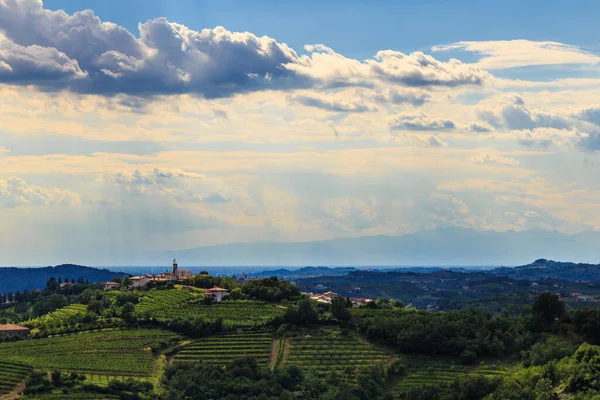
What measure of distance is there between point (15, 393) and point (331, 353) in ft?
106

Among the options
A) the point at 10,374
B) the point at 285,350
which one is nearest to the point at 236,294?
the point at 285,350

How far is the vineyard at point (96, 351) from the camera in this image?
88125 millimetres

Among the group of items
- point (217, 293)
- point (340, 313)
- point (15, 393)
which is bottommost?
point (15, 393)

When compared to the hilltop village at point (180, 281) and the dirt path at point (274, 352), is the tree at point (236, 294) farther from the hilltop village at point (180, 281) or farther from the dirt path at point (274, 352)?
the dirt path at point (274, 352)

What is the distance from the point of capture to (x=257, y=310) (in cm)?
11175

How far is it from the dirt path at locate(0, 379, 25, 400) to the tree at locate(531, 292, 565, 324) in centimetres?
5221

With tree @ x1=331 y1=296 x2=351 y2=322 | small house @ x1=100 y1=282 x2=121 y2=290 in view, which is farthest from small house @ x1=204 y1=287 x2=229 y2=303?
small house @ x1=100 y1=282 x2=121 y2=290

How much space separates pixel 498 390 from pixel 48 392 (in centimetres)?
4037

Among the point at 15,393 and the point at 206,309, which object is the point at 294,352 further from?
the point at 15,393

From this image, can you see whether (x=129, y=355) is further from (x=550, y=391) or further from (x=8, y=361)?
(x=550, y=391)

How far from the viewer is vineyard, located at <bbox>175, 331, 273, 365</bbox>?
307 feet

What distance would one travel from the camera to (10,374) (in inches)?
3258

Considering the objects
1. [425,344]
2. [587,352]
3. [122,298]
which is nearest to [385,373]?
[425,344]

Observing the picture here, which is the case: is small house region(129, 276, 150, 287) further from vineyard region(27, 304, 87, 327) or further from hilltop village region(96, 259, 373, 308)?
vineyard region(27, 304, 87, 327)
